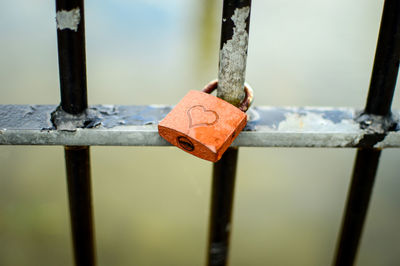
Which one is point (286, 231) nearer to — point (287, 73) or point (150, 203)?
point (150, 203)

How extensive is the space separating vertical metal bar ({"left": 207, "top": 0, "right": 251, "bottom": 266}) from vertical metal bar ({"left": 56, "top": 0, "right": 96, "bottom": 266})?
22cm

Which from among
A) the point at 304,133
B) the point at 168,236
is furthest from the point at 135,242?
the point at 304,133

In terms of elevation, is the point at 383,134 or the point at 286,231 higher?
the point at 383,134

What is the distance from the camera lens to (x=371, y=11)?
335 cm

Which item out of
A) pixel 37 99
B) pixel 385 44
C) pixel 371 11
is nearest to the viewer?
pixel 385 44

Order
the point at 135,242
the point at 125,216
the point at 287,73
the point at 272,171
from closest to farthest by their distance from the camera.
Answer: the point at 135,242
the point at 125,216
the point at 272,171
the point at 287,73

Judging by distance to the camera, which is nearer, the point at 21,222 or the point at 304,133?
the point at 304,133

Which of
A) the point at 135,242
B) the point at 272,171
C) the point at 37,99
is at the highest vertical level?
the point at 37,99

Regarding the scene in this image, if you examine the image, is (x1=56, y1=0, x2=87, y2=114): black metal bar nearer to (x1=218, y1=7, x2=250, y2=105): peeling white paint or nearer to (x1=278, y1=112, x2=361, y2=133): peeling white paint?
(x1=218, y1=7, x2=250, y2=105): peeling white paint

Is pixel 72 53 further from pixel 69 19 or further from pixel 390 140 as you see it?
pixel 390 140

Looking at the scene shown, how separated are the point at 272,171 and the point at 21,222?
130 cm

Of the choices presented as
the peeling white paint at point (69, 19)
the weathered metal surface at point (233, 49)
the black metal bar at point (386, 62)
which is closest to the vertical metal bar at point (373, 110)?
the black metal bar at point (386, 62)

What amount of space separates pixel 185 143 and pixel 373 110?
1.11 ft

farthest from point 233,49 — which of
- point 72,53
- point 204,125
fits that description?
point 72,53
